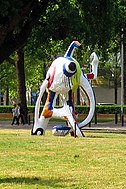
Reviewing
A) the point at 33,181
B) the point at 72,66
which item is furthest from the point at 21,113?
the point at 33,181

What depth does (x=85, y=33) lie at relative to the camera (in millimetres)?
31625

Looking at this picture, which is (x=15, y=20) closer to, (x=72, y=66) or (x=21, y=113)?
(x=72, y=66)

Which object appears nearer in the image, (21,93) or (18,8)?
(18,8)

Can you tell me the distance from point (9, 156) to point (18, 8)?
9.49 meters

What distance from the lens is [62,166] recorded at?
38.8 feet

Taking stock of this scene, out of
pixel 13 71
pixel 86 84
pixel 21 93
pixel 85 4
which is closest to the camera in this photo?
pixel 86 84

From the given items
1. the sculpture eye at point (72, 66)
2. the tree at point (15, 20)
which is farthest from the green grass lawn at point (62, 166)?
the tree at point (15, 20)

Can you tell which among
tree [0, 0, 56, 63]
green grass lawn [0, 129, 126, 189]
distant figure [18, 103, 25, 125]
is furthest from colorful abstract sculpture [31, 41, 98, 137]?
distant figure [18, 103, 25, 125]

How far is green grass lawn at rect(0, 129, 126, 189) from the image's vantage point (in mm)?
9656

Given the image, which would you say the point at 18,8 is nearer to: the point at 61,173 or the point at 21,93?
the point at 61,173

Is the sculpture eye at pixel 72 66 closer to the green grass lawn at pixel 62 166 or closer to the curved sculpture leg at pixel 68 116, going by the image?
the curved sculpture leg at pixel 68 116

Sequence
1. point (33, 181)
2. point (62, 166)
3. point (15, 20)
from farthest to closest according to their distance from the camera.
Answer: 1. point (15, 20)
2. point (62, 166)
3. point (33, 181)

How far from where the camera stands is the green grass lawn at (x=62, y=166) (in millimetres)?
9656

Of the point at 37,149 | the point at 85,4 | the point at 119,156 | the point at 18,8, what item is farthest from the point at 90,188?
the point at 85,4
